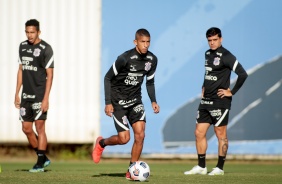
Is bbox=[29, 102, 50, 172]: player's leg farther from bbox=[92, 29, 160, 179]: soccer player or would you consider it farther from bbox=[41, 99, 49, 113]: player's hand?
bbox=[92, 29, 160, 179]: soccer player

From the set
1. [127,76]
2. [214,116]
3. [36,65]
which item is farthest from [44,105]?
[214,116]

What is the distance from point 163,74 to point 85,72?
5.74 feet

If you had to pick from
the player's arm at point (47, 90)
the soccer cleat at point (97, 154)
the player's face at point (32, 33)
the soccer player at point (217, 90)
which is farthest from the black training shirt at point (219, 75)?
the player's face at point (32, 33)

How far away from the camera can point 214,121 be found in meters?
13.5

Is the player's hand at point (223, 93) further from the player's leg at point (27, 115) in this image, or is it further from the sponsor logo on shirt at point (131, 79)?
the player's leg at point (27, 115)

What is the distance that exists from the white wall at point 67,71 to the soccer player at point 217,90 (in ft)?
20.6

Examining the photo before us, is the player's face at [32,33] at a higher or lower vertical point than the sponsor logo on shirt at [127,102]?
higher

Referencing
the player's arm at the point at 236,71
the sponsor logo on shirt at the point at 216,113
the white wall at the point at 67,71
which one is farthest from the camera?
the white wall at the point at 67,71

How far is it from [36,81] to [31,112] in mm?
506

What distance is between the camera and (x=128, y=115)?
488 inches

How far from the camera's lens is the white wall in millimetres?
19500

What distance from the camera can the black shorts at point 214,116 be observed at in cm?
1336

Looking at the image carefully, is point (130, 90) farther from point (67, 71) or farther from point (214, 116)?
point (67, 71)

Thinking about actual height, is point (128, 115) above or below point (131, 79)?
below
